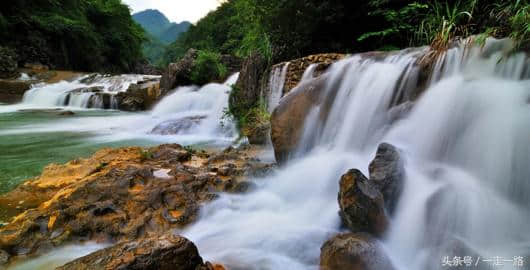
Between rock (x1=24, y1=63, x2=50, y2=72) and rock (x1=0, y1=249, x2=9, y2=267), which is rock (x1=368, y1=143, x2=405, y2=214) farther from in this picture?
rock (x1=24, y1=63, x2=50, y2=72)

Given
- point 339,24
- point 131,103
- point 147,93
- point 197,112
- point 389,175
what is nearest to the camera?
point 389,175

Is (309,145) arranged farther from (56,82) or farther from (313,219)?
(56,82)

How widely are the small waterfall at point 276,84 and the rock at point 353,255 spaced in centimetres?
440

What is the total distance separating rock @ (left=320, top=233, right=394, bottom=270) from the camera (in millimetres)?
2082

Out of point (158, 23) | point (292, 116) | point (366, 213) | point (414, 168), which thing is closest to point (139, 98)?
point (292, 116)

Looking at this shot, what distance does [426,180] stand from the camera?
114 inches

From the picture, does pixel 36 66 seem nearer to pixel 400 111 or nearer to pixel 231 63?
pixel 231 63

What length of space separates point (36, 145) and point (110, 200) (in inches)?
176

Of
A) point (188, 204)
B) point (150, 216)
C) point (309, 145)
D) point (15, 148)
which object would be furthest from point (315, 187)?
point (15, 148)

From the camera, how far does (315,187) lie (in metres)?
3.56

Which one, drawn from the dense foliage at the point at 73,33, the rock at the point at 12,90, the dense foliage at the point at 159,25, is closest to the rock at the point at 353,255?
the rock at the point at 12,90

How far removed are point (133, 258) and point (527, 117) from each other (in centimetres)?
309

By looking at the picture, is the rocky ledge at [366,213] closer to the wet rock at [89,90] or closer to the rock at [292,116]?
the rock at [292,116]

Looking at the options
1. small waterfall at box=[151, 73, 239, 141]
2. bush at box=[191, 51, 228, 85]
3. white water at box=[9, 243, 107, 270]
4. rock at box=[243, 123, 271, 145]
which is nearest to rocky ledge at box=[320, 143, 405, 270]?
white water at box=[9, 243, 107, 270]
